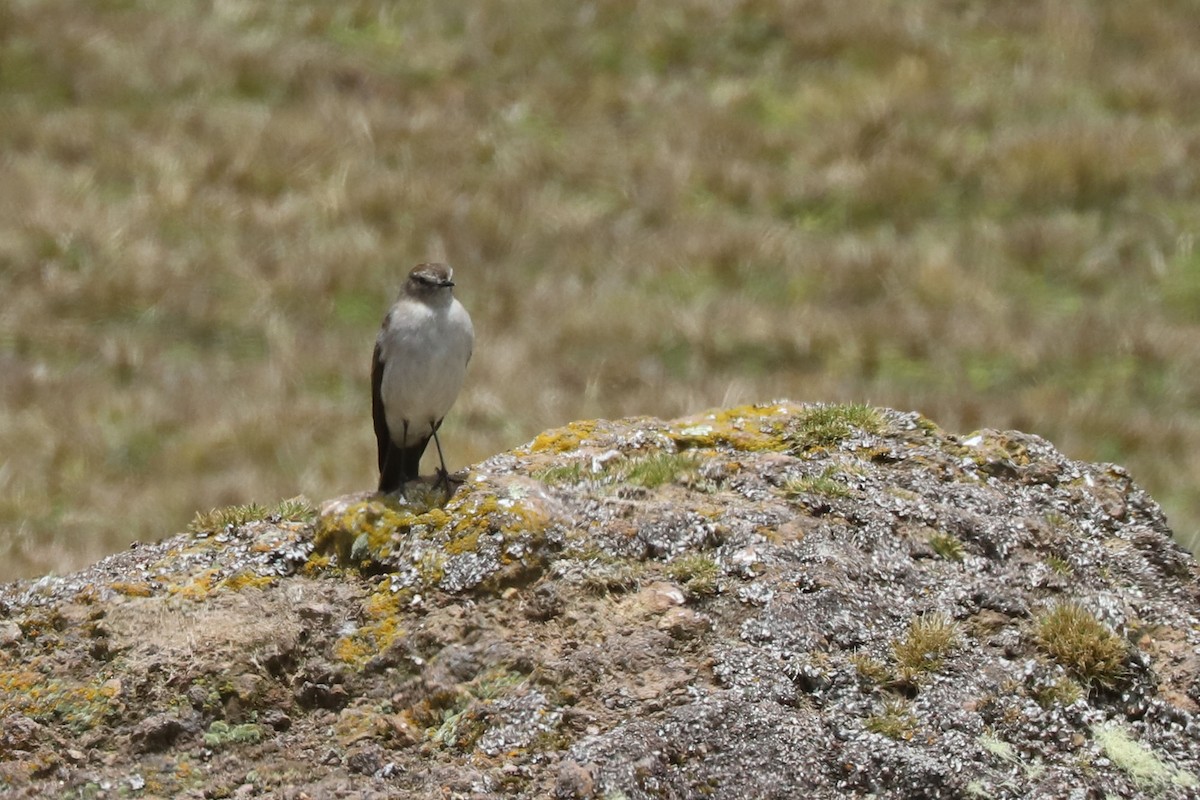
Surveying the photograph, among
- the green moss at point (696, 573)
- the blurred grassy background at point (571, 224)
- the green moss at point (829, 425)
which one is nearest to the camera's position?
the green moss at point (696, 573)

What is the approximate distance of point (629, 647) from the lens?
4730mm

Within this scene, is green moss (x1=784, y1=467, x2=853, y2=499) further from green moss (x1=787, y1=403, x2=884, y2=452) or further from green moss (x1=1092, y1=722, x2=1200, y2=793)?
green moss (x1=1092, y1=722, x2=1200, y2=793)

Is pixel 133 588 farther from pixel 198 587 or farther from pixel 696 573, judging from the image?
pixel 696 573

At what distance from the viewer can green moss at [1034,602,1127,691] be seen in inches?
188

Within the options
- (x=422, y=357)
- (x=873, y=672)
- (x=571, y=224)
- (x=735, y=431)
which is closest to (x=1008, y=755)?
(x=873, y=672)

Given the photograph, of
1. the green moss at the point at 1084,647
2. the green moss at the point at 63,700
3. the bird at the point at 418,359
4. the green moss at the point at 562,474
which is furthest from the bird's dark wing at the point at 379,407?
the green moss at the point at 1084,647

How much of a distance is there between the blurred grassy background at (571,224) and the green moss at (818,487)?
13.4 ft

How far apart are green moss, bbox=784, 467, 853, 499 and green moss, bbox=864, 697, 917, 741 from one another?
38.4 inches

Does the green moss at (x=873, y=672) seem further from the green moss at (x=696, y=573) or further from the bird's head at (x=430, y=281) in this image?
the bird's head at (x=430, y=281)

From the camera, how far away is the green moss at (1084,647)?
4.77 meters

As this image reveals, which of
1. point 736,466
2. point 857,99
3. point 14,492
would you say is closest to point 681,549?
point 736,466

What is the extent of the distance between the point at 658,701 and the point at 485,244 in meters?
8.87

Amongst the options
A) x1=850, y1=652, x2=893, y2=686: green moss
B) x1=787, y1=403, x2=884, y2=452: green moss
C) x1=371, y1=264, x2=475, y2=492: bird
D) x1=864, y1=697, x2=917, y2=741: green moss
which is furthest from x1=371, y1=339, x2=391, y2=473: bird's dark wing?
x1=864, y1=697, x2=917, y2=741: green moss

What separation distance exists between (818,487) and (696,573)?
68cm
